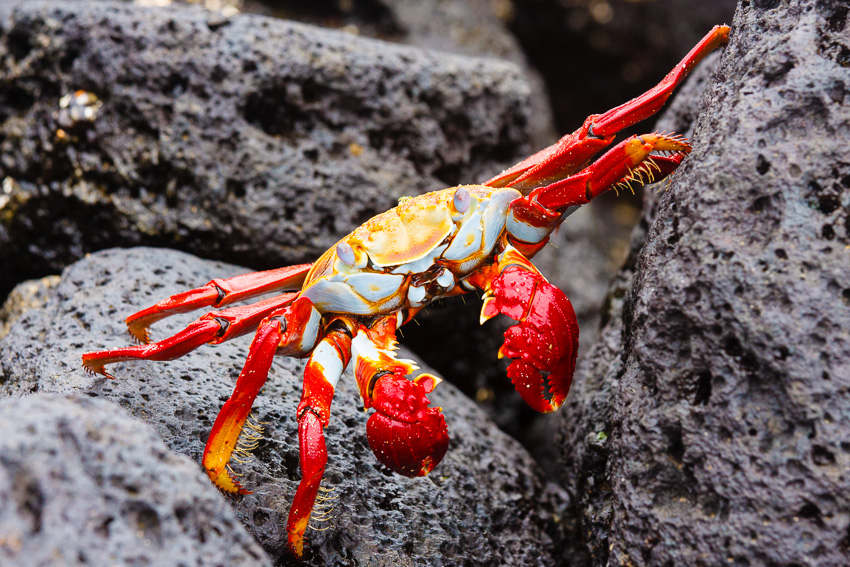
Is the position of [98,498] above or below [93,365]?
above

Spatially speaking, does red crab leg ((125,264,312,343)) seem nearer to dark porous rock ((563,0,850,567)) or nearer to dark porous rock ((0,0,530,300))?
dark porous rock ((0,0,530,300))

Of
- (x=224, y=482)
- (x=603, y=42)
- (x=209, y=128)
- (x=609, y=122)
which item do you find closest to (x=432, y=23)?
(x=603, y=42)

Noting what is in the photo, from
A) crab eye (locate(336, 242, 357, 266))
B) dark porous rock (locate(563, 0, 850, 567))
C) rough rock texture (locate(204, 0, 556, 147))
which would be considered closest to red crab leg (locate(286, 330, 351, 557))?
→ crab eye (locate(336, 242, 357, 266))

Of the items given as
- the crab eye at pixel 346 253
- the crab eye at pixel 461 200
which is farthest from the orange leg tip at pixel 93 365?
the crab eye at pixel 461 200

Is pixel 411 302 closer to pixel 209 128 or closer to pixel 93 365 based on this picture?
pixel 93 365

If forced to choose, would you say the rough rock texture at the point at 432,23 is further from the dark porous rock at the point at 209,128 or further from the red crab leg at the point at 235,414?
the red crab leg at the point at 235,414

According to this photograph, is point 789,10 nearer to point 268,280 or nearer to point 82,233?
point 268,280

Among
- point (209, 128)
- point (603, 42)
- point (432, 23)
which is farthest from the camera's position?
point (603, 42)
